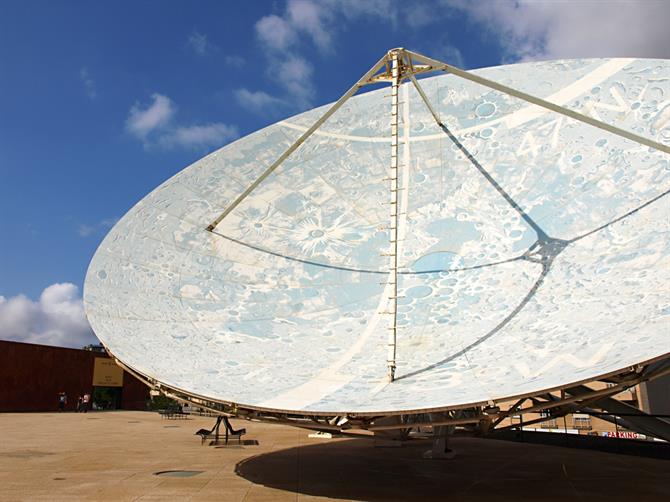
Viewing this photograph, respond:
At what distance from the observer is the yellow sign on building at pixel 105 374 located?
5072 centimetres

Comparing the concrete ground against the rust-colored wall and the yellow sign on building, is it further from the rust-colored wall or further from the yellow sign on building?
the yellow sign on building

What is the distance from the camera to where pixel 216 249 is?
1422cm

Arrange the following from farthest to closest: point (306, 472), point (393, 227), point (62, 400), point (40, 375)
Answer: point (40, 375), point (62, 400), point (306, 472), point (393, 227)

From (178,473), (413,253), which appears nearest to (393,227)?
(413,253)

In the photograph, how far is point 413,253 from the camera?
1400cm

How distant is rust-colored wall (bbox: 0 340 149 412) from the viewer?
43219 mm

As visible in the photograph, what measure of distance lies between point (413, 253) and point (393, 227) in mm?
3041

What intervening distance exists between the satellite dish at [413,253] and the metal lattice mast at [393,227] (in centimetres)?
5

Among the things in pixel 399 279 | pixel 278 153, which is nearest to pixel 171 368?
pixel 399 279

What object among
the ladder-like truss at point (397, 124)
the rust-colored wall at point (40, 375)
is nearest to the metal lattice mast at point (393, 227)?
the ladder-like truss at point (397, 124)

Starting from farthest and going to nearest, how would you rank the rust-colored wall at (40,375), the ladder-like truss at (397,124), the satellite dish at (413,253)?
the rust-colored wall at (40,375)
the ladder-like truss at (397,124)
the satellite dish at (413,253)

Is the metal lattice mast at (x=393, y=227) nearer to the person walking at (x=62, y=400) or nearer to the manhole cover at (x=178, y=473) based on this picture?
the manhole cover at (x=178, y=473)

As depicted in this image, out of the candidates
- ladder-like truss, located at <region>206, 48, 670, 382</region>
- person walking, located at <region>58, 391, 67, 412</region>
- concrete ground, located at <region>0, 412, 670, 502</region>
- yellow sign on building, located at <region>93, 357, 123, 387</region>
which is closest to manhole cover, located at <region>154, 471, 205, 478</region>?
concrete ground, located at <region>0, 412, 670, 502</region>

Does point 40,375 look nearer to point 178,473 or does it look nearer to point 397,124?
point 178,473
